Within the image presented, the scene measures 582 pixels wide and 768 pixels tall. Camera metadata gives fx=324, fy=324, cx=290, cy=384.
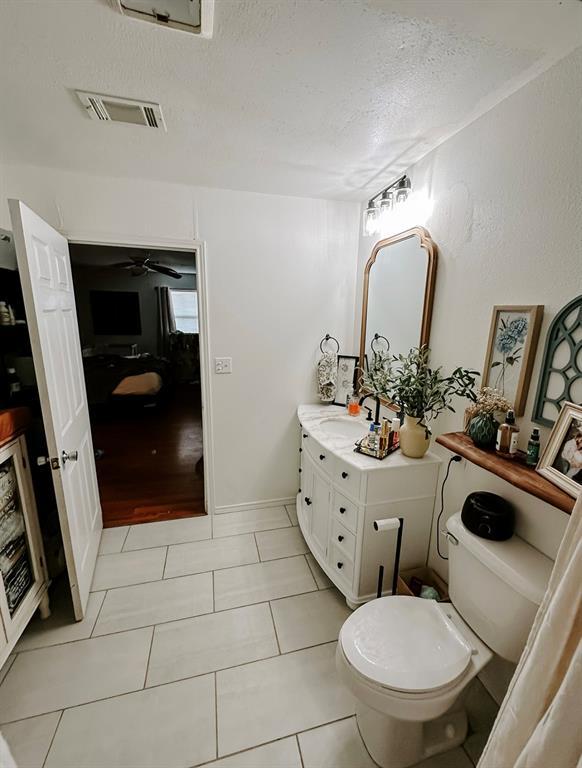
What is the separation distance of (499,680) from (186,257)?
5168mm

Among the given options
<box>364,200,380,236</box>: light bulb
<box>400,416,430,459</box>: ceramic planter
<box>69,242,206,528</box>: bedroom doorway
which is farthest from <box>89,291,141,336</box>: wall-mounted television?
<box>400,416,430,459</box>: ceramic planter

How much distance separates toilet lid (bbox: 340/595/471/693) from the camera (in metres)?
1.02

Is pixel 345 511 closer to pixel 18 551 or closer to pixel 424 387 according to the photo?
pixel 424 387

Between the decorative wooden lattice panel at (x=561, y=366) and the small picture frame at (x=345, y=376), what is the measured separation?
1323mm

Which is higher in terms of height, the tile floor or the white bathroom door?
the white bathroom door

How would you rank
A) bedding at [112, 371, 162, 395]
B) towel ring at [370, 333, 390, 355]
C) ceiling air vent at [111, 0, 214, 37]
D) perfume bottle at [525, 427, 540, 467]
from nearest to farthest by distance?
ceiling air vent at [111, 0, 214, 37]
perfume bottle at [525, 427, 540, 467]
towel ring at [370, 333, 390, 355]
bedding at [112, 371, 162, 395]

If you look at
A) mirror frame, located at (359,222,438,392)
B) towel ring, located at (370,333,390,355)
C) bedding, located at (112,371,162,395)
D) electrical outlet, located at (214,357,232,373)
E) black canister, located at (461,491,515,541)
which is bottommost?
bedding, located at (112,371,162,395)

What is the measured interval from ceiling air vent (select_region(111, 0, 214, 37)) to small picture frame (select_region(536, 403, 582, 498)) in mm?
1551

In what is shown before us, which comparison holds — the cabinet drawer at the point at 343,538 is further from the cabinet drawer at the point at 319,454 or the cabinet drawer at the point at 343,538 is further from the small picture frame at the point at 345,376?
the small picture frame at the point at 345,376

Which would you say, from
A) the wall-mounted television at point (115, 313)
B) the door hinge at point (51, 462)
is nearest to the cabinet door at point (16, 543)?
the door hinge at point (51, 462)

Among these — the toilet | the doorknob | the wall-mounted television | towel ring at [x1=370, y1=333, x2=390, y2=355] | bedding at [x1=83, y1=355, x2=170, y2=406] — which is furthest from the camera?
the wall-mounted television

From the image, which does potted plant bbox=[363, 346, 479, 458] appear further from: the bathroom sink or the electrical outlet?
the electrical outlet

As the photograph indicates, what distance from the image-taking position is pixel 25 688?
1355mm

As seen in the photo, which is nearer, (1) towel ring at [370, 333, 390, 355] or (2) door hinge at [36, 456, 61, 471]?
(2) door hinge at [36, 456, 61, 471]
